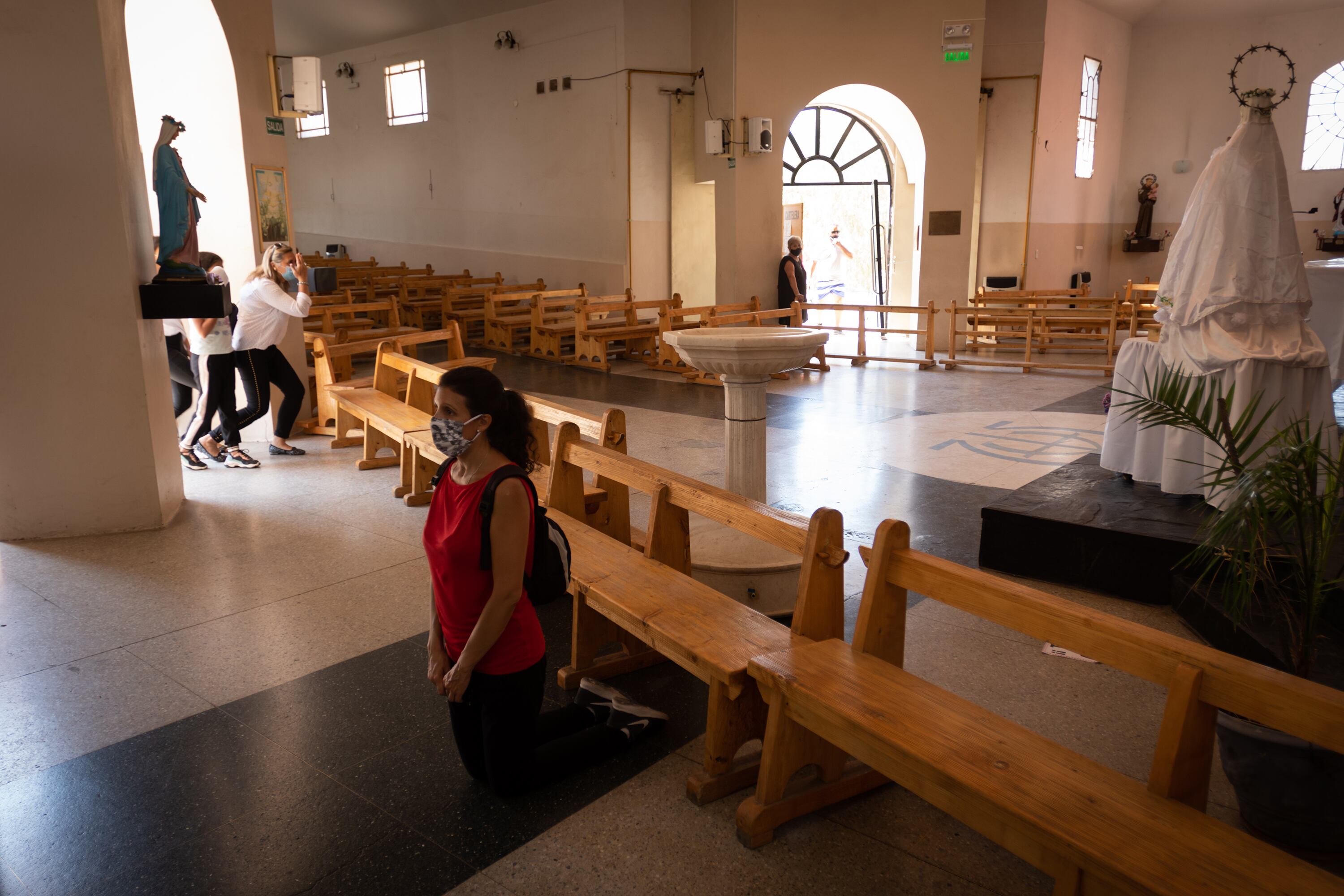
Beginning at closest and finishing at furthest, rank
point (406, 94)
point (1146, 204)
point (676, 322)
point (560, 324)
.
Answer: point (676, 322) → point (560, 324) → point (1146, 204) → point (406, 94)

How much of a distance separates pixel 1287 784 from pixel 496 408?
90.4 inches

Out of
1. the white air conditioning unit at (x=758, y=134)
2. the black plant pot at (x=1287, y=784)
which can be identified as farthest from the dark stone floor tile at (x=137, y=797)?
the white air conditioning unit at (x=758, y=134)

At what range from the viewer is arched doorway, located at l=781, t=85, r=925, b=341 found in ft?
47.4

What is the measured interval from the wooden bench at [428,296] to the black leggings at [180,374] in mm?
6843

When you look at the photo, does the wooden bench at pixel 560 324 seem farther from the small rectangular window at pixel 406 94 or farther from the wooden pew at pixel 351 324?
the small rectangular window at pixel 406 94

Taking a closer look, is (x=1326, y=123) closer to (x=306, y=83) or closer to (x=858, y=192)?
(x=858, y=192)

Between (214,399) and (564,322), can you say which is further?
(564,322)

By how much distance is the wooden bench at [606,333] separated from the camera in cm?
1158

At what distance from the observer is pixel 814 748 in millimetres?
2697

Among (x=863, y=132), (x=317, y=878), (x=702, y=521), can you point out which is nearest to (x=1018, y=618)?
(x=317, y=878)

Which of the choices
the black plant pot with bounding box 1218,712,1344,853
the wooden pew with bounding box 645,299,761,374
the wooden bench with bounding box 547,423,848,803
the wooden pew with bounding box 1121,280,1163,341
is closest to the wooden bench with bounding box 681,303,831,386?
the wooden pew with bounding box 645,299,761,374

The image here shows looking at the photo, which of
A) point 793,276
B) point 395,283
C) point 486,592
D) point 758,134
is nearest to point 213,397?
point 486,592

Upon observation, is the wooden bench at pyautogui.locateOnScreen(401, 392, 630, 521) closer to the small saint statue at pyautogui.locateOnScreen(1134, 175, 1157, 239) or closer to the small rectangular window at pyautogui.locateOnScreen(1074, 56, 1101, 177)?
the small rectangular window at pyautogui.locateOnScreen(1074, 56, 1101, 177)

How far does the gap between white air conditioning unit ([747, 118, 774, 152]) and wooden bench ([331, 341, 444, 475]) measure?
6814mm
